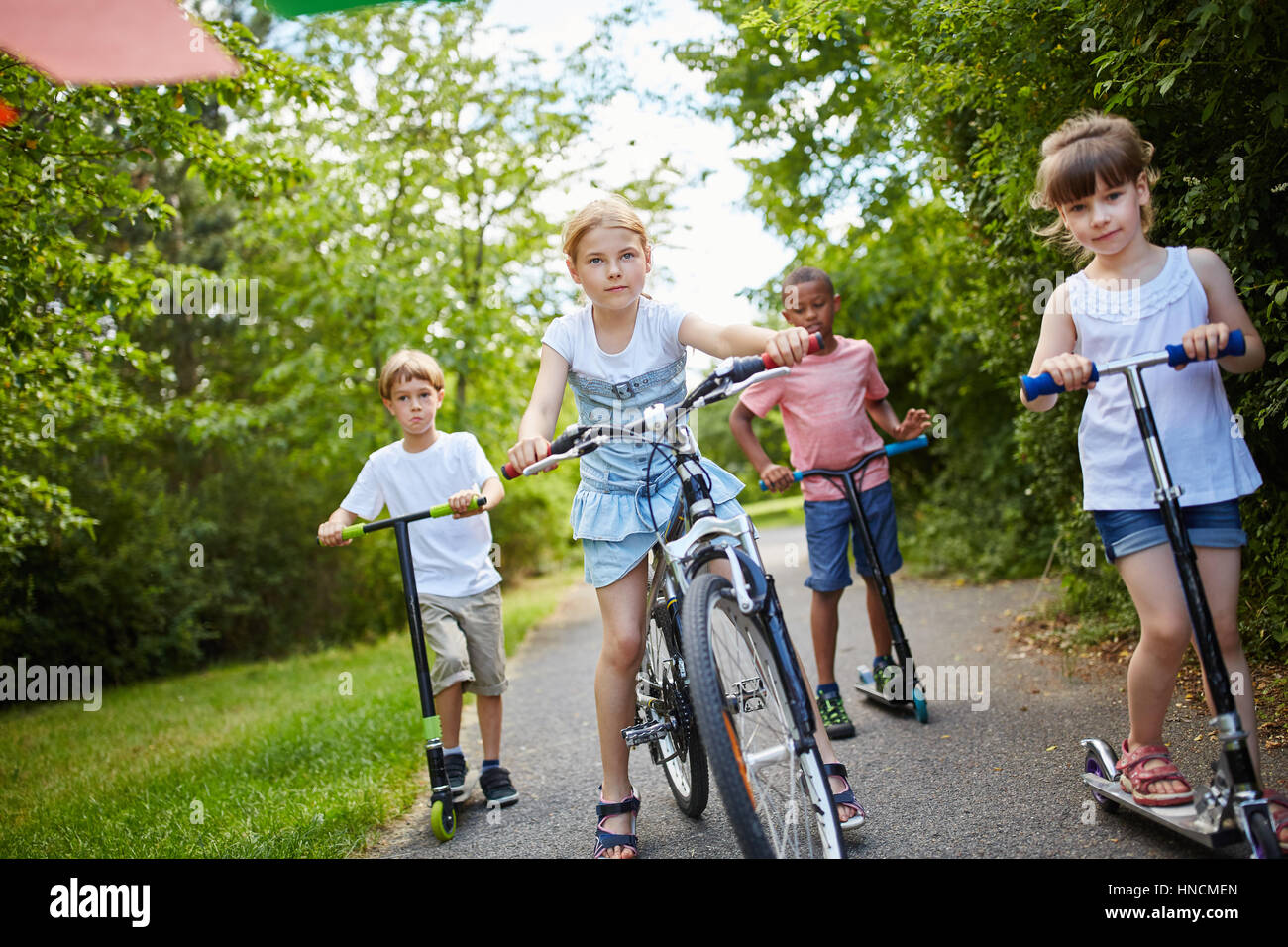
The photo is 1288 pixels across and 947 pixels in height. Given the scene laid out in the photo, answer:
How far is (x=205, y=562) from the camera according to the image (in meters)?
11.9

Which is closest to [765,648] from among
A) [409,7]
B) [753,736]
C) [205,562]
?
[753,736]

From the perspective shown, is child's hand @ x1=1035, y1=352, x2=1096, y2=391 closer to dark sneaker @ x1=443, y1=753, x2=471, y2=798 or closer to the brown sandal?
the brown sandal

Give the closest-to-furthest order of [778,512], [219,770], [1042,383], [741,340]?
1. [1042,383]
2. [741,340]
3. [219,770]
4. [778,512]

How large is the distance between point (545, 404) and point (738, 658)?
1.04 metres

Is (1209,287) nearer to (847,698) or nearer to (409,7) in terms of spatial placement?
(847,698)

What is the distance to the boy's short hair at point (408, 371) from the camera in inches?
178

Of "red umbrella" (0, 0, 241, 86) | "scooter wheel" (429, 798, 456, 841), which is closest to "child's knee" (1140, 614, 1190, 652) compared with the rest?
"scooter wheel" (429, 798, 456, 841)

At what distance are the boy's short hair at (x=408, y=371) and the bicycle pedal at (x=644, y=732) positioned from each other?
1.91 meters

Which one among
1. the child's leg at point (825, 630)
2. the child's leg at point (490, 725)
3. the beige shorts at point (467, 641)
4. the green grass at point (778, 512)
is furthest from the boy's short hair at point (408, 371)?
the green grass at point (778, 512)

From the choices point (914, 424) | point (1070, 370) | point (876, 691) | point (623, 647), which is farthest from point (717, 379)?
point (876, 691)

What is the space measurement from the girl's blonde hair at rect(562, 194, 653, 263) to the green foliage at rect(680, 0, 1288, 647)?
156 cm

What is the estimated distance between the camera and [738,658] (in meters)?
2.97

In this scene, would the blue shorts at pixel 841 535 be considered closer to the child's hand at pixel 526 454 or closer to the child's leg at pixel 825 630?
the child's leg at pixel 825 630

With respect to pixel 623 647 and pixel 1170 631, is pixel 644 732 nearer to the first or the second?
pixel 623 647
